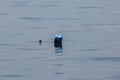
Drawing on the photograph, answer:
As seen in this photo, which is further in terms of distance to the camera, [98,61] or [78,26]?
[78,26]

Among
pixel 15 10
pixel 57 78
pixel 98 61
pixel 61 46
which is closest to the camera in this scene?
pixel 57 78

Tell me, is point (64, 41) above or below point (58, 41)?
below

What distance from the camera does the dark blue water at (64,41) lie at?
71.7 ft

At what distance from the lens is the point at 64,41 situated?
27.9m

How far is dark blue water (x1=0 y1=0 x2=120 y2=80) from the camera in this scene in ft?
71.7

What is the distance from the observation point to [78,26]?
103ft

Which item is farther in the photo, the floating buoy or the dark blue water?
the floating buoy

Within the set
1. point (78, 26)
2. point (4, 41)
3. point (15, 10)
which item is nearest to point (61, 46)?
point (4, 41)

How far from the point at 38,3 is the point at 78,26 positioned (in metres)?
10.3

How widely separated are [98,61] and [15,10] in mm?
14609

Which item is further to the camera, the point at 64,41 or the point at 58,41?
the point at 64,41

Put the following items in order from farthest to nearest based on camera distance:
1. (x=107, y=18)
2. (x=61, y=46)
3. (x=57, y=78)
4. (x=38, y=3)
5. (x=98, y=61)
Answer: (x=38, y=3) < (x=107, y=18) < (x=61, y=46) < (x=98, y=61) < (x=57, y=78)

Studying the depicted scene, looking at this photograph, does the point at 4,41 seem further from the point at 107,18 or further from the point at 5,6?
the point at 5,6

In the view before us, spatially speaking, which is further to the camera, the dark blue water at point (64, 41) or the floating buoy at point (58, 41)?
the floating buoy at point (58, 41)
